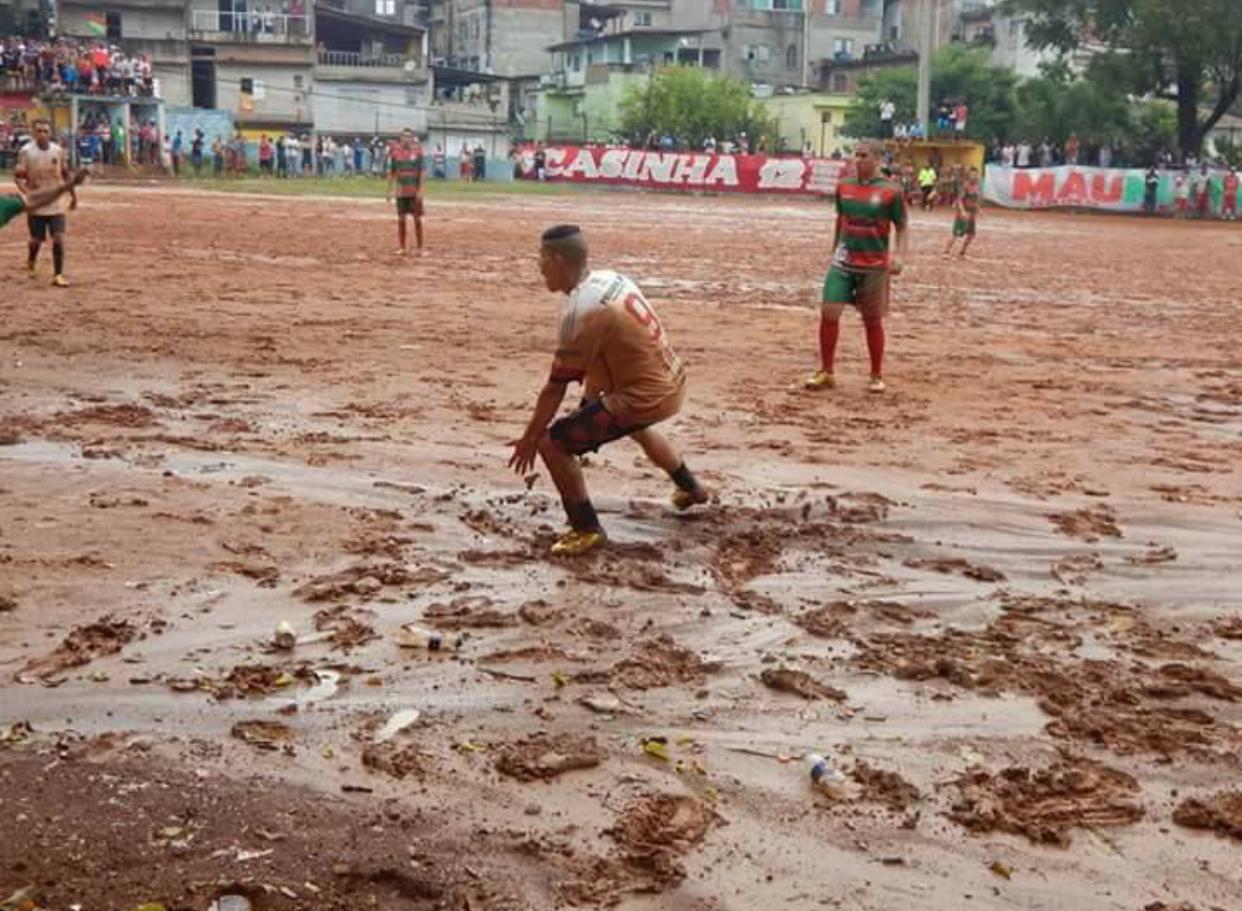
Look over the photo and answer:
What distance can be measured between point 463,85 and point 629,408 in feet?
244

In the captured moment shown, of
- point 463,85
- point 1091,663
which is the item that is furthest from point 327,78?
point 1091,663

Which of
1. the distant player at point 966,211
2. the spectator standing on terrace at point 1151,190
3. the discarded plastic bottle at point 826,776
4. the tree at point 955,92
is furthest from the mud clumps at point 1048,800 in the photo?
the tree at point 955,92

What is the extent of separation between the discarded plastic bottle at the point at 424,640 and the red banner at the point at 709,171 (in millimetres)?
52425

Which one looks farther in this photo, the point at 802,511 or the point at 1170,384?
the point at 1170,384

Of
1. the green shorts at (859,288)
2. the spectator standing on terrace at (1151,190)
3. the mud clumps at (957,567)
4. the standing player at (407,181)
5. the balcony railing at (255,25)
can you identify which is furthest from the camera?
the balcony railing at (255,25)

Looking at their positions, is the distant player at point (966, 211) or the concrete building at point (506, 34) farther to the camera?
the concrete building at point (506, 34)

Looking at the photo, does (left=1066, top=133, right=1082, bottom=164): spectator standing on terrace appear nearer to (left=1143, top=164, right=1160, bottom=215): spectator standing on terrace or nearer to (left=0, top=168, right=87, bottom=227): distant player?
(left=1143, top=164, right=1160, bottom=215): spectator standing on terrace

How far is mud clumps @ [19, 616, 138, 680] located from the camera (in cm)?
483

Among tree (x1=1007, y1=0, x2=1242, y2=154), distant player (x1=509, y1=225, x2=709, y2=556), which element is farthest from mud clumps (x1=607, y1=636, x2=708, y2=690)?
tree (x1=1007, y1=0, x2=1242, y2=154)

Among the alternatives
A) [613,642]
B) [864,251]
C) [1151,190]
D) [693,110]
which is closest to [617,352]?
[613,642]

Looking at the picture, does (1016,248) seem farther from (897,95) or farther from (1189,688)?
(897,95)

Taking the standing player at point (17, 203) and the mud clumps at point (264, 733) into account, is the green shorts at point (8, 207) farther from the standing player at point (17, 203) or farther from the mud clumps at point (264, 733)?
the mud clumps at point (264, 733)

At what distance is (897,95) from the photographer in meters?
68.4

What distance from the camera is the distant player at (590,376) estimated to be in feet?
20.7
